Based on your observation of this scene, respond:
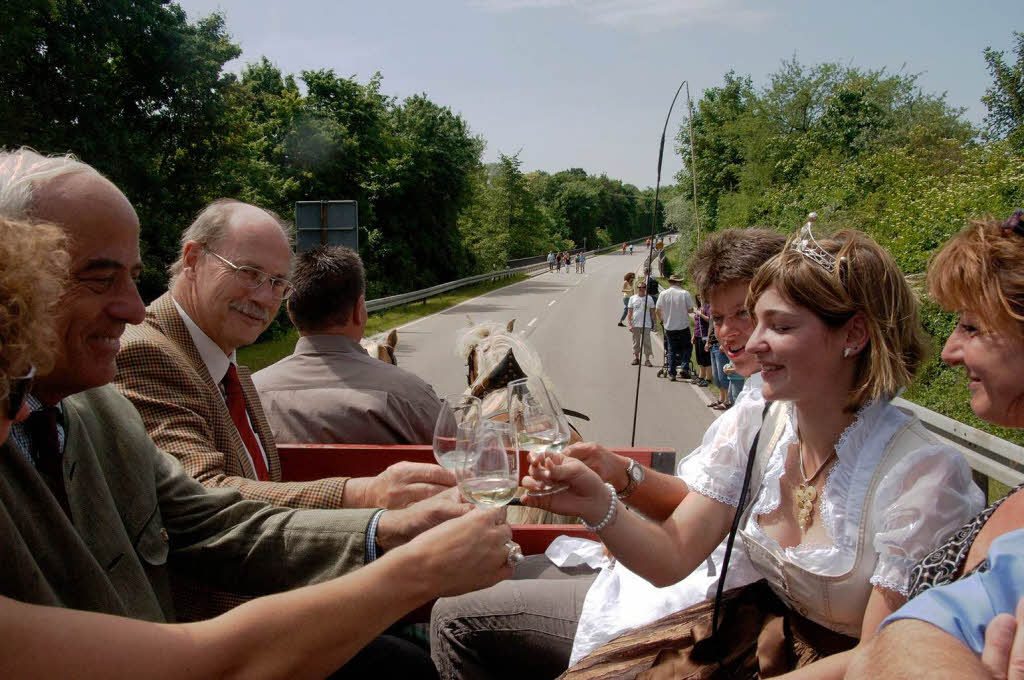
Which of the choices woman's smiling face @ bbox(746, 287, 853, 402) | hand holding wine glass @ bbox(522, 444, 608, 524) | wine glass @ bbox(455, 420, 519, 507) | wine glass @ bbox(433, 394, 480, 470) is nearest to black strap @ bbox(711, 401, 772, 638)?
woman's smiling face @ bbox(746, 287, 853, 402)

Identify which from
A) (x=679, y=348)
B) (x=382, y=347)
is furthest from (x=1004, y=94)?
(x=382, y=347)

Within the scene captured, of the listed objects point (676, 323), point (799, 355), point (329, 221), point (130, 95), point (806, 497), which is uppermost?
point (130, 95)

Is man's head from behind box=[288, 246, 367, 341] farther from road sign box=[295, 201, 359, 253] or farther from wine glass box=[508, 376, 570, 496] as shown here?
road sign box=[295, 201, 359, 253]

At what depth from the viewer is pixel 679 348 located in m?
14.4

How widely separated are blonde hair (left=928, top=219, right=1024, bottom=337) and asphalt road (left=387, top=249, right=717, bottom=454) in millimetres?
3506

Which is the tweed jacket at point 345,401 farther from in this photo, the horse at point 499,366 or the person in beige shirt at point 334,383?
the horse at point 499,366

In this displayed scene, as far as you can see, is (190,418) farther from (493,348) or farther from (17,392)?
(493,348)

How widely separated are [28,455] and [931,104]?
38.3 m

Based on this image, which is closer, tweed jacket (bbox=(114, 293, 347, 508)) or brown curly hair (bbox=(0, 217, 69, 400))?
brown curly hair (bbox=(0, 217, 69, 400))

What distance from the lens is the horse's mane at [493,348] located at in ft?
12.6

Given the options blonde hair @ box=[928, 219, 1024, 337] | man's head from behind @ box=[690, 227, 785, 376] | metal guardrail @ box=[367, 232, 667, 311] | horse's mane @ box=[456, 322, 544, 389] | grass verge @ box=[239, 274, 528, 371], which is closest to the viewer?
blonde hair @ box=[928, 219, 1024, 337]

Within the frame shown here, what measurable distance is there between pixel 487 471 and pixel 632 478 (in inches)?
36.2

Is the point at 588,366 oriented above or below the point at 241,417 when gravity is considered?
below

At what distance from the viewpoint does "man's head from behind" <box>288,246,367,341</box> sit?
13.0 feet
